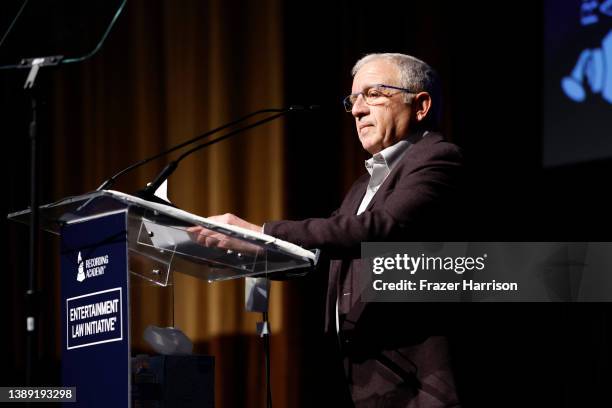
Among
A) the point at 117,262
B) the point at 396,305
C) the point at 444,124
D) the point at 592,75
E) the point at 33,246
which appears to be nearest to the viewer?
the point at 33,246

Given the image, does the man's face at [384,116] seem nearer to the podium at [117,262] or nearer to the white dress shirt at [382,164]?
the white dress shirt at [382,164]

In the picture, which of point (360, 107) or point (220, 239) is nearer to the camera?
point (220, 239)

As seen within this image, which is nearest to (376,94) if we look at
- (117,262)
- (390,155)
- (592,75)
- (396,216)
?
(390,155)

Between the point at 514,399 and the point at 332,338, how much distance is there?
1.18 metres

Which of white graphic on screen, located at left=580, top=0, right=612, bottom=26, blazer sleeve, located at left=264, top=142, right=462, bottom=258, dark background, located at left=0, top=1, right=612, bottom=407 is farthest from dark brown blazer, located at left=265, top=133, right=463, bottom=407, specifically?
white graphic on screen, located at left=580, top=0, right=612, bottom=26

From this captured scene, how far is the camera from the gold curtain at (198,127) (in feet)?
13.7

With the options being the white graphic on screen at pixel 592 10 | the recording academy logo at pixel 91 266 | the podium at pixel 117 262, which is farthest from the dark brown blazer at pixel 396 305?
the white graphic on screen at pixel 592 10

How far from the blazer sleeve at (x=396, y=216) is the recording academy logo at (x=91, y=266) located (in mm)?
379

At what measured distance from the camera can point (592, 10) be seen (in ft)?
12.2

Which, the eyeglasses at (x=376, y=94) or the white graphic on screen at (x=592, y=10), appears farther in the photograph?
the white graphic on screen at (x=592, y=10)

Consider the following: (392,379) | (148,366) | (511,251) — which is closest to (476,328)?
(392,379)

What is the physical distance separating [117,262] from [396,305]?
679 millimetres

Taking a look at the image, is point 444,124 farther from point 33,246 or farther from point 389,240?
point 33,246

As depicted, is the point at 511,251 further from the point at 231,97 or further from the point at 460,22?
the point at 231,97
